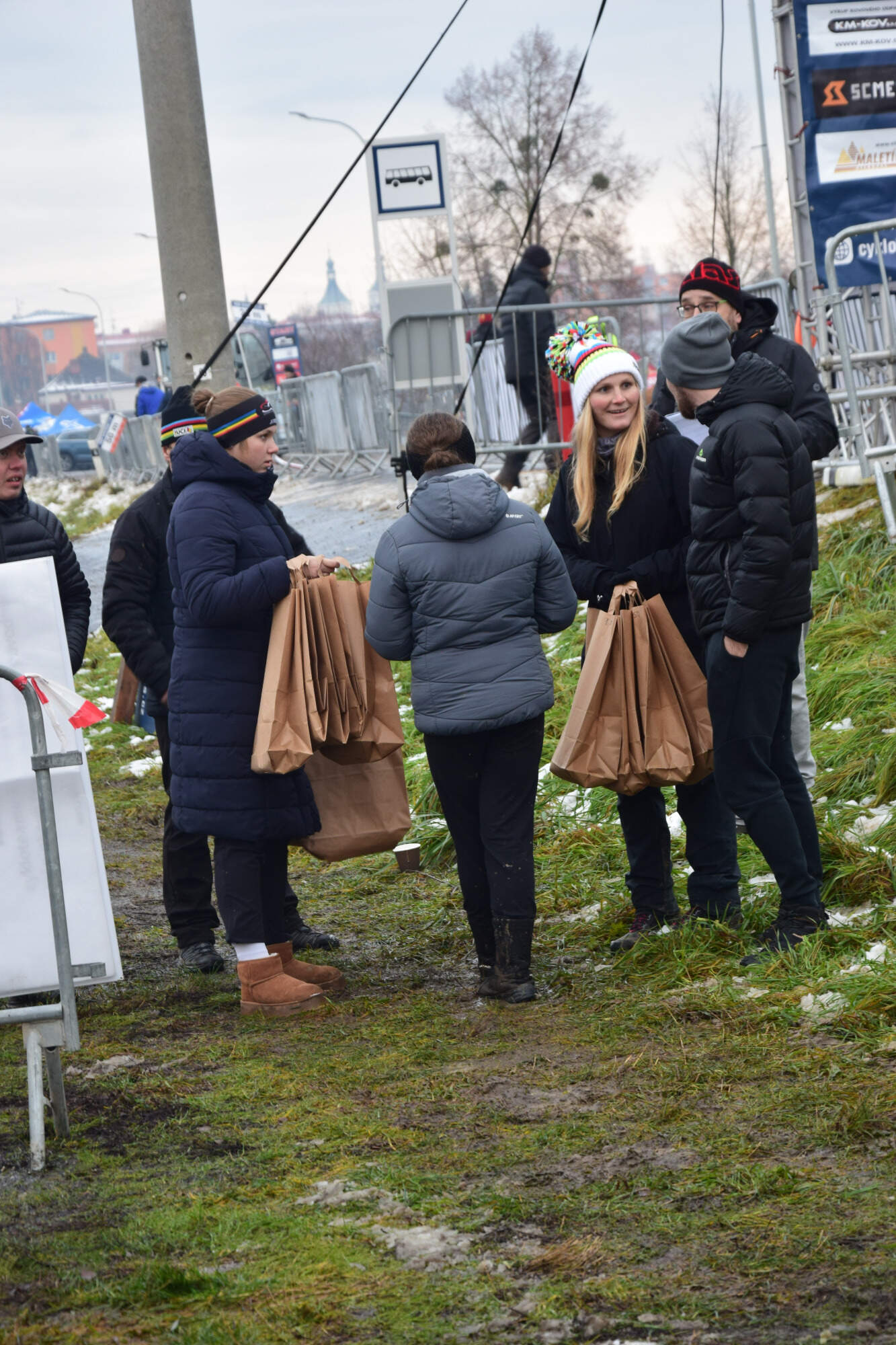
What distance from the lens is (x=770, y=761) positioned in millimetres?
4613

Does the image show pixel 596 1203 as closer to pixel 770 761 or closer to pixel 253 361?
pixel 770 761

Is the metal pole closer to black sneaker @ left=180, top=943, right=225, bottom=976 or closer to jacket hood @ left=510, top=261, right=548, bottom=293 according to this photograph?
jacket hood @ left=510, top=261, right=548, bottom=293

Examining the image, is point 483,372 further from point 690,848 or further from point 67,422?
point 67,422

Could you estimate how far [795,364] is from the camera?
522cm

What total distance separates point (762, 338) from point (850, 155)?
5320 mm

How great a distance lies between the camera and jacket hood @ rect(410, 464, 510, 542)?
179 inches

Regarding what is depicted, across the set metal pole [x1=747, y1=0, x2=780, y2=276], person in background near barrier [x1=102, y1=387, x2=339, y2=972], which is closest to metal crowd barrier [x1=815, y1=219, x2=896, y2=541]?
person in background near barrier [x1=102, y1=387, x2=339, y2=972]

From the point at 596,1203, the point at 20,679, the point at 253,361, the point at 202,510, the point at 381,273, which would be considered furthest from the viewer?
the point at 253,361

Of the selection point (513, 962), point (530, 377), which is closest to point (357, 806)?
point (513, 962)

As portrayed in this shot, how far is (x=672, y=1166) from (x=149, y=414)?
26.1 m

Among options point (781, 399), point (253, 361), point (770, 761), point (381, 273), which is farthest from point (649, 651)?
point (253, 361)

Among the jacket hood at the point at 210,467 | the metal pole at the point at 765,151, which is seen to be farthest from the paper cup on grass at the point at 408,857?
the metal pole at the point at 765,151

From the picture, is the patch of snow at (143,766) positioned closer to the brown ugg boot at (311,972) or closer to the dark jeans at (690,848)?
the brown ugg boot at (311,972)

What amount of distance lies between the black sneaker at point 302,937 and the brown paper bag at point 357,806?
0.76 metres
